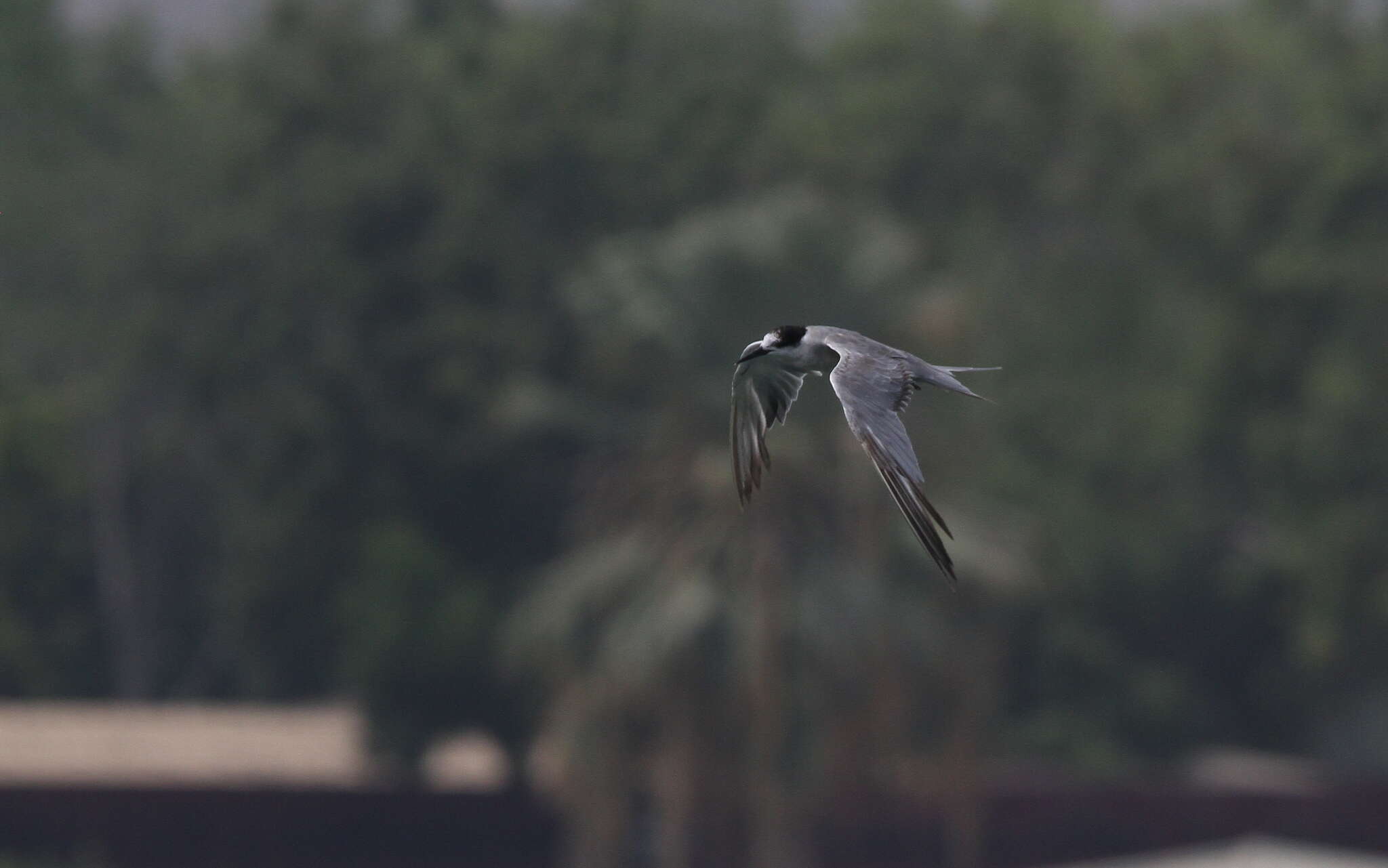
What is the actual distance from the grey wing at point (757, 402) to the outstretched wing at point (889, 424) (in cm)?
104

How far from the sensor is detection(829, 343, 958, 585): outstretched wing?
891 centimetres

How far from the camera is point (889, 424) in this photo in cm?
980

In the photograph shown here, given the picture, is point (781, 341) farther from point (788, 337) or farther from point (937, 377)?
point (937, 377)

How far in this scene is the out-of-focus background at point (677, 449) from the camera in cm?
3328

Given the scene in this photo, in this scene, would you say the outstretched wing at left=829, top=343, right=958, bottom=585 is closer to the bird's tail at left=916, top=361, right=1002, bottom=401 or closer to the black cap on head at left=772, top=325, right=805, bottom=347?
the bird's tail at left=916, top=361, right=1002, bottom=401

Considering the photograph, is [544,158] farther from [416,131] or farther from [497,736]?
[497,736]

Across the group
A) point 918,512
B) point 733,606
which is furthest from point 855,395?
point 733,606

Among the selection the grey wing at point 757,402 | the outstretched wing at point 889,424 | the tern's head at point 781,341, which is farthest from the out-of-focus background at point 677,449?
the outstretched wing at point 889,424

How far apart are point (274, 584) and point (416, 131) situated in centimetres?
737

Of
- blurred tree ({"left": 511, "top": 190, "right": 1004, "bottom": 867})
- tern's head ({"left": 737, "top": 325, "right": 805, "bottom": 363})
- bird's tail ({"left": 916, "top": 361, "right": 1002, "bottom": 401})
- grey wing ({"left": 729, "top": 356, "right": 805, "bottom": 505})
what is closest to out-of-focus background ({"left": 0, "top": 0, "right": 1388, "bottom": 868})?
blurred tree ({"left": 511, "top": 190, "right": 1004, "bottom": 867})

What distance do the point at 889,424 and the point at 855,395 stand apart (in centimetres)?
26

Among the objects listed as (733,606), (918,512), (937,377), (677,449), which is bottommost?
(918,512)

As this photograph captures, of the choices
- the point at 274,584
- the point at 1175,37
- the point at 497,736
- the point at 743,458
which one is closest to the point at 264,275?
the point at 274,584

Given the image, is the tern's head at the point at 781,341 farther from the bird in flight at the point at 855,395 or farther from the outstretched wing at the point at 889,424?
the outstretched wing at the point at 889,424
